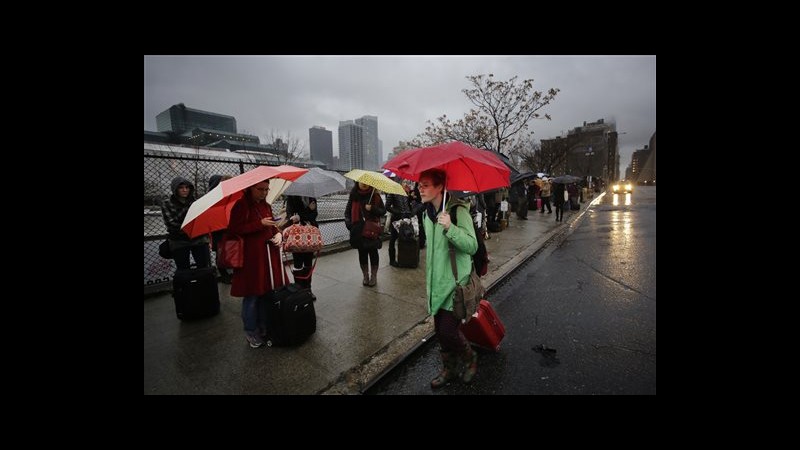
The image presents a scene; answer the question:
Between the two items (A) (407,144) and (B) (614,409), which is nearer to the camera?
(B) (614,409)

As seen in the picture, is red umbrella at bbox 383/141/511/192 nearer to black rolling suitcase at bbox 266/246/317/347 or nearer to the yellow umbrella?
the yellow umbrella

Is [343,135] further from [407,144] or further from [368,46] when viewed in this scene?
[368,46]

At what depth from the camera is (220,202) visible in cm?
275

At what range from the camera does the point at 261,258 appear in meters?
3.05

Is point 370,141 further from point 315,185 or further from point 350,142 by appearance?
point 315,185

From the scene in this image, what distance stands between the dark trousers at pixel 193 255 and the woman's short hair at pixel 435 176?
4.01 meters

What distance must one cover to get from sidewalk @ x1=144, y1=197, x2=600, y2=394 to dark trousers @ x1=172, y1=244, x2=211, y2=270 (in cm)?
55

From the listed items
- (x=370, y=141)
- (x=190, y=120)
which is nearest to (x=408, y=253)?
(x=190, y=120)

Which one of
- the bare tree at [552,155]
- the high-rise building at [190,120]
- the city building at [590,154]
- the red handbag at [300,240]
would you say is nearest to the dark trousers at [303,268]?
the red handbag at [300,240]

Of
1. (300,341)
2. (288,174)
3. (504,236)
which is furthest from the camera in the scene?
(504,236)

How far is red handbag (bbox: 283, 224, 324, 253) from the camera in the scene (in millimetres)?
3545

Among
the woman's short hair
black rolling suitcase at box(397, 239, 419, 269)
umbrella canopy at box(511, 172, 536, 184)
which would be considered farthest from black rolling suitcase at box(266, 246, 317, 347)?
umbrella canopy at box(511, 172, 536, 184)
